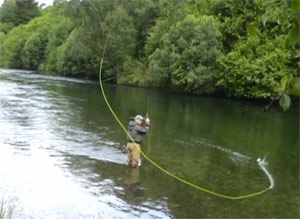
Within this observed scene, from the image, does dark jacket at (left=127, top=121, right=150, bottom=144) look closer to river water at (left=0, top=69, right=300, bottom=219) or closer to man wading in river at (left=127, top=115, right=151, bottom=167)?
man wading in river at (left=127, top=115, right=151, bottom=167)

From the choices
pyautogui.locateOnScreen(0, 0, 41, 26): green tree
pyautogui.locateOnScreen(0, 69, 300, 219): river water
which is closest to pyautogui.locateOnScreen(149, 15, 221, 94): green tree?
pyautogui.locateOnScreen(0, 69, 300, 219): river water

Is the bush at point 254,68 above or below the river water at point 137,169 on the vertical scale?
above

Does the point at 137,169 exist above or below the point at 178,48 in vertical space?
below

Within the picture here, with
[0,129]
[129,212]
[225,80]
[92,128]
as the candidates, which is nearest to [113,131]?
[92,128]

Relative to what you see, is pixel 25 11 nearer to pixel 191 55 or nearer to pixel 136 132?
pixel 191 55

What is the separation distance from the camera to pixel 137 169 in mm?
14523

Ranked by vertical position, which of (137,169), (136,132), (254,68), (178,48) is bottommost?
(137,169)

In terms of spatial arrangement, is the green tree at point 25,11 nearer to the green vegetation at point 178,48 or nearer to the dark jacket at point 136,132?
the green vegetation at point 178,48

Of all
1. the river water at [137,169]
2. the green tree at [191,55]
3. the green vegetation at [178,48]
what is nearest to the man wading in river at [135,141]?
the river water at [137,169]

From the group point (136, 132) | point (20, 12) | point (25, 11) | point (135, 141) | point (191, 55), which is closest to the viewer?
point (135, 141)

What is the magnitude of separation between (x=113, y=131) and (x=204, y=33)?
98.0 ft

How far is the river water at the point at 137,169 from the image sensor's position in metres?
11.0

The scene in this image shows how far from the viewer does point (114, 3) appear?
64625 millimetres

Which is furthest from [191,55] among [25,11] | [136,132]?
[25,11]
